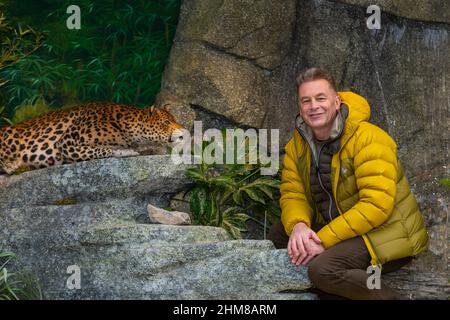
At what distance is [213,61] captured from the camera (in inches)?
364

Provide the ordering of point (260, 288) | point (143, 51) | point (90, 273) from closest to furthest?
1. point (260, 288)
2. point (90, 273)
3. point (143, 51)

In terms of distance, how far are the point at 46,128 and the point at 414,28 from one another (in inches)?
137

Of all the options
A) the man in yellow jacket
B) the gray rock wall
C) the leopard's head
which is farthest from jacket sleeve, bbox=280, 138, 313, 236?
the leopard's head

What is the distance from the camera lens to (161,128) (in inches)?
330

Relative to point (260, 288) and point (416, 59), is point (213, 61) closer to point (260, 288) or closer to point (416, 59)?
point (416, 59)

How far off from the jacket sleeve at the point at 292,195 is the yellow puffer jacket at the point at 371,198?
0.36 feet

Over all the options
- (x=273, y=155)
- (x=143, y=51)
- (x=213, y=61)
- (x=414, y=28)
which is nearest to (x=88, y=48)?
(x=143, y=51)

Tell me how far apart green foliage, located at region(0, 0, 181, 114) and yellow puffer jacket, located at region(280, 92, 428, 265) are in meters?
3.90

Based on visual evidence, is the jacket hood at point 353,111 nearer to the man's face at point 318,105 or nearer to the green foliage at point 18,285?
the man's face at point 318,105

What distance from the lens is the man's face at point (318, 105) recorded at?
6.27 meters

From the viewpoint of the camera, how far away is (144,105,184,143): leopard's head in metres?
8.35

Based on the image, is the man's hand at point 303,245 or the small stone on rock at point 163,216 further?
the small stone on rock at point 163,216

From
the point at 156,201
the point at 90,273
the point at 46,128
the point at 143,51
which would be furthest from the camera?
the point at 143,51

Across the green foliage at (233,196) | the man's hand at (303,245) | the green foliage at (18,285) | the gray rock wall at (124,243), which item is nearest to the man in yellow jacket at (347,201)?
the man's hand at (303,245)
